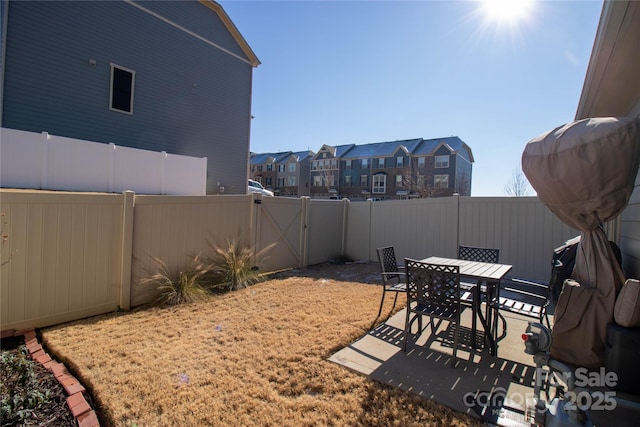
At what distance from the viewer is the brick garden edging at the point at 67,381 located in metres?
2.14

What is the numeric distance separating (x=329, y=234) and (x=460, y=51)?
529cm

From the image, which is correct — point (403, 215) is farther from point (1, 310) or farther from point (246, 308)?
point (1, 310)

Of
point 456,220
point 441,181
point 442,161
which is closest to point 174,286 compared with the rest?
point 456,220

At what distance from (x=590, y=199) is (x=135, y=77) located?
36.1 ft

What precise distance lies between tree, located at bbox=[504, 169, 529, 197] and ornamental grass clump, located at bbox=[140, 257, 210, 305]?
22754 mm

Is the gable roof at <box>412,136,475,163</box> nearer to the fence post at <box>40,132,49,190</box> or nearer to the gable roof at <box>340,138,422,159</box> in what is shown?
the gable roof at <box>340,138,422,159</box>

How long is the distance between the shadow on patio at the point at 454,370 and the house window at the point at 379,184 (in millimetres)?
32640

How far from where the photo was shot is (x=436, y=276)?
3.09 meters

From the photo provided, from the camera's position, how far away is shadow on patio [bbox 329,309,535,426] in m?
2.32

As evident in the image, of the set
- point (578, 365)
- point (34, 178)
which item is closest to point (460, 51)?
point (578, 365)

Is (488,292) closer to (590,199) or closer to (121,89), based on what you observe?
(590,199)

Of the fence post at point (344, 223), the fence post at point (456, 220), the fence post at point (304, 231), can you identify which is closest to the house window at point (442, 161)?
the fence post at point (344, 223)

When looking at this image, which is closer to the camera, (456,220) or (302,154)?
(456,220)

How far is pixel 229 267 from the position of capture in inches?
221
